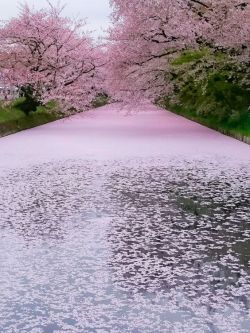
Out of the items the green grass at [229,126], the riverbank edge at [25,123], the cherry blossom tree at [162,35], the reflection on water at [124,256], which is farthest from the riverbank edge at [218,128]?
the reflection on water at [124,256]

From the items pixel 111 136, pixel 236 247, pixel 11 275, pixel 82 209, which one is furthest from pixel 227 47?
pixel 11 275

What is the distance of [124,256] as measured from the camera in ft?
26.2

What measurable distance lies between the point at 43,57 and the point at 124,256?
112 feet

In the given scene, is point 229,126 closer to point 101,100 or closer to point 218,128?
point 218,128

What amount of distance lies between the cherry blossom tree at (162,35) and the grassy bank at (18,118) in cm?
543

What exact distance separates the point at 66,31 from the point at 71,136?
47.6 ft

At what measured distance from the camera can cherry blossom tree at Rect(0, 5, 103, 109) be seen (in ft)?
130

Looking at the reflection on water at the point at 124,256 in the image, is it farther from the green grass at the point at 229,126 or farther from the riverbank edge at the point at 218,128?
the green grass at the point at 229,126

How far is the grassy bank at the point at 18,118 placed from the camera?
104 ft

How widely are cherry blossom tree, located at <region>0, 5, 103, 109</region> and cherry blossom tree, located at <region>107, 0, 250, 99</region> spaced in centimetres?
487

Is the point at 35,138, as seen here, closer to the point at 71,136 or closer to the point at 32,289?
the point at 71,136

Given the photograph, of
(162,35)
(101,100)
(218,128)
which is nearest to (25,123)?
(162,35)

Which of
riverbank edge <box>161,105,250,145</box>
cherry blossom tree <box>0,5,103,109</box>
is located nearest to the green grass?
riverbank edge <box>161,105,250,145</box>

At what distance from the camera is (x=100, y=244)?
8.59m
